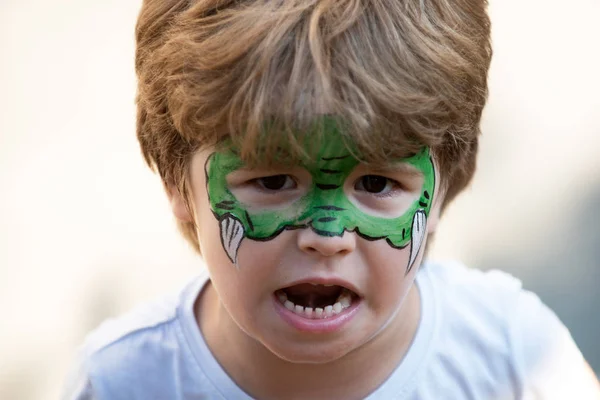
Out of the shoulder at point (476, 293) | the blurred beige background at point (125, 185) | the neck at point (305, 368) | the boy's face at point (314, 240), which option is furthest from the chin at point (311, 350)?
the blurred beige background at point (125, 185)

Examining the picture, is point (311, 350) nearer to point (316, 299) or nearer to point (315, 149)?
point (316, 299)

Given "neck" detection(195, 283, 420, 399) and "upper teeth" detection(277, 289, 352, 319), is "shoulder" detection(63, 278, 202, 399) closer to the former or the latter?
"neck" detection(195, 283, 420, 399)

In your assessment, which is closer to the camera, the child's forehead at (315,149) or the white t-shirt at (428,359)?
the child's forehead at (315,149)

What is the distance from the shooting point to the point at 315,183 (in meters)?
1.91

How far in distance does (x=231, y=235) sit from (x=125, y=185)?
1.90m

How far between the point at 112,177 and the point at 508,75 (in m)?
1.59

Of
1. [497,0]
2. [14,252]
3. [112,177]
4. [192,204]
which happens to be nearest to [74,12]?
[112,177]

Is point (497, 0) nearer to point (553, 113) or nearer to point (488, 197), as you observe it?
point (553, 113)

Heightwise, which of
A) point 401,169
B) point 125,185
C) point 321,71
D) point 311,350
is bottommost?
point 311,350

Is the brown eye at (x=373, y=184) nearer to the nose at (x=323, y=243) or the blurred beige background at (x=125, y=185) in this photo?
the nose at (x=323, y=243)

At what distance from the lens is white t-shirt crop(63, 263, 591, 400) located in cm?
235

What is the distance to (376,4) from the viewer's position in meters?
1.93

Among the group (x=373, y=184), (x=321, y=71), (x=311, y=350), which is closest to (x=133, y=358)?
(x=311, y=350)

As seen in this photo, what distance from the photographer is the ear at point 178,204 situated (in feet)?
7.35
